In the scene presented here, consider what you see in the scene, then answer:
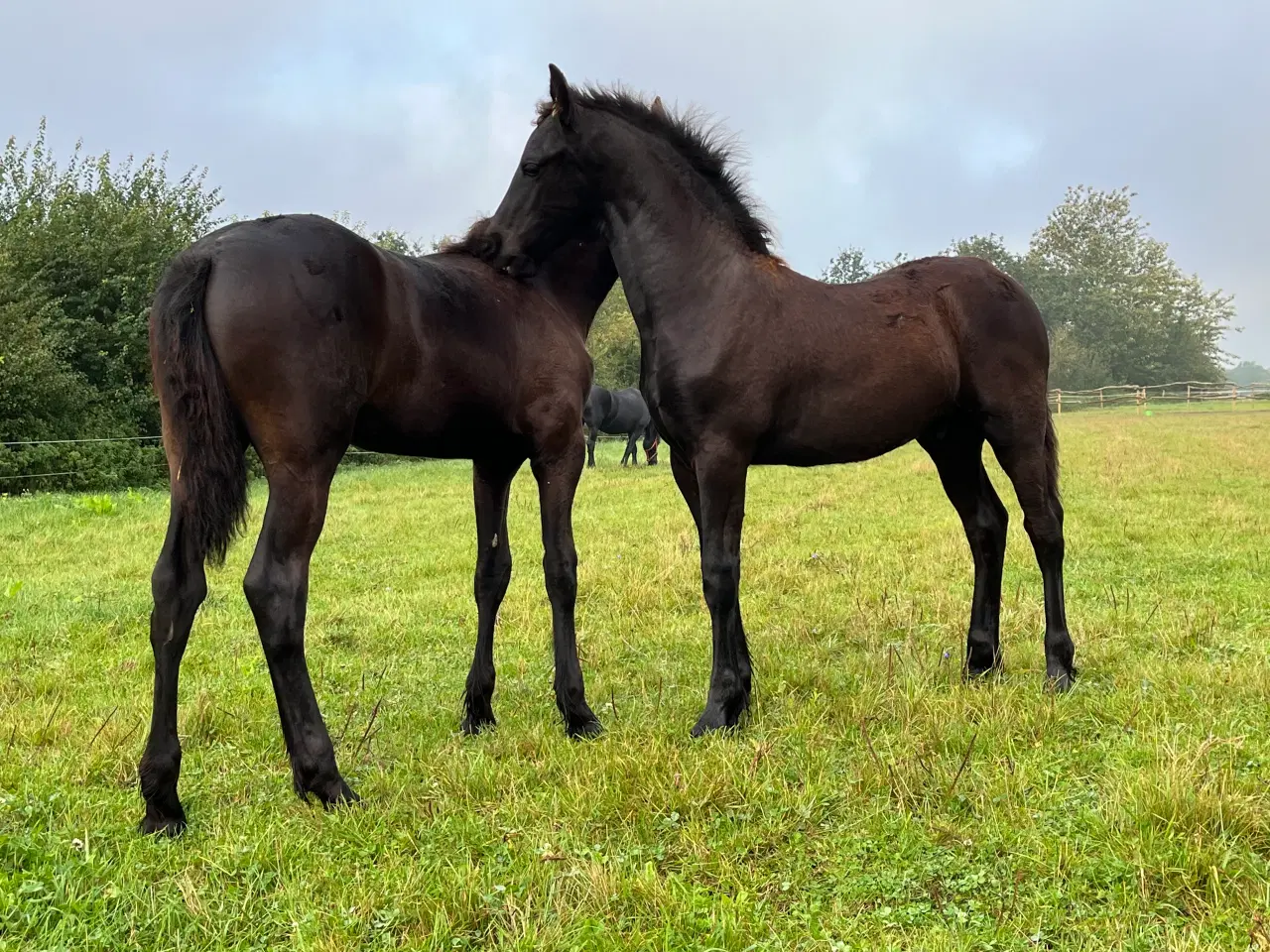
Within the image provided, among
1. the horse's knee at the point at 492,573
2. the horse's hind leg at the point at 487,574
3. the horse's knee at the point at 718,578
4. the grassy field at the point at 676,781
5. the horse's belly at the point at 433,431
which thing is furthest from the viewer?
the horse's knee at the point at 492,573

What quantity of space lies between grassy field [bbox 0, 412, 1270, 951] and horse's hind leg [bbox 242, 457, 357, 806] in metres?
0.14

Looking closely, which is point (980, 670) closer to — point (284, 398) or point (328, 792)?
point (328, 792)

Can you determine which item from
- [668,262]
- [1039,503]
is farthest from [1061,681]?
[668,262]

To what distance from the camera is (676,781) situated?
105 inches

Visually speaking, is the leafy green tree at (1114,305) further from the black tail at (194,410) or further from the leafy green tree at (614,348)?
the black tail at (194,410)

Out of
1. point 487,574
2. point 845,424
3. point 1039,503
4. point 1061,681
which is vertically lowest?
point 1061,681

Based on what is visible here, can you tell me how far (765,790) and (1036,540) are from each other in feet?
7.20

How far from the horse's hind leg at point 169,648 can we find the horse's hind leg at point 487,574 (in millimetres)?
1207

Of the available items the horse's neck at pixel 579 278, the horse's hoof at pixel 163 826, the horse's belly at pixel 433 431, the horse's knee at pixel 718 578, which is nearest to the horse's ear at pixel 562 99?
the horse's neck at pixel 579 278

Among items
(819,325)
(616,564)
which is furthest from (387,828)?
(616,564)

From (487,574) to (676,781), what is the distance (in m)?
1.45

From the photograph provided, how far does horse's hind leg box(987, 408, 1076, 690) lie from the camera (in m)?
3.83

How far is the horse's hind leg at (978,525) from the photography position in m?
4.09

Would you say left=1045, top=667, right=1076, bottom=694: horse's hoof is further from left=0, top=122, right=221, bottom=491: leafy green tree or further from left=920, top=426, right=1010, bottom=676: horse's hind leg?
left=0, top=122, right=221, bottom=491: leafy green tree
